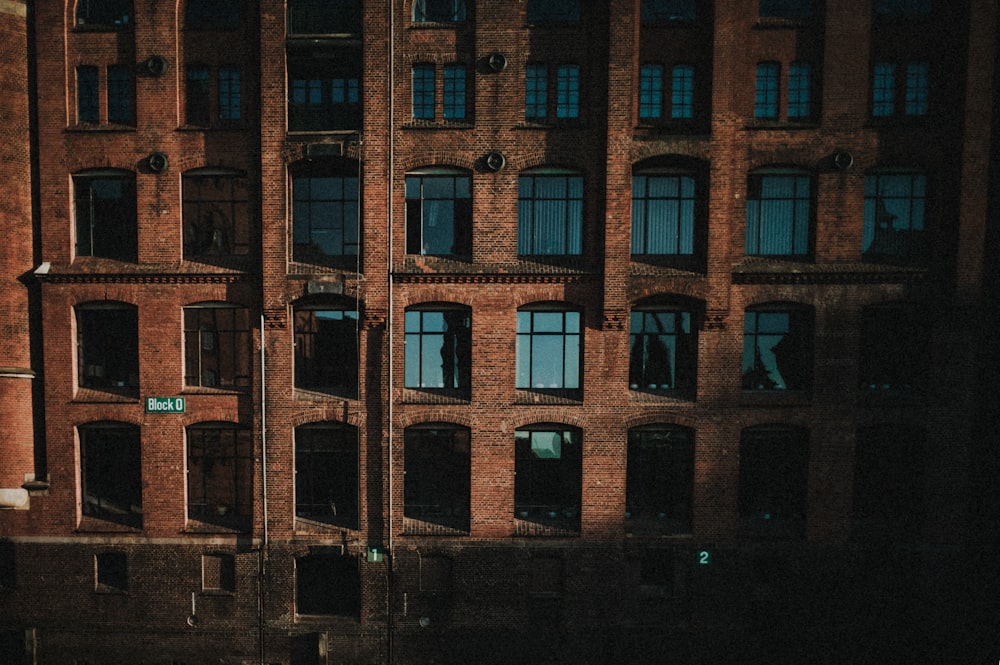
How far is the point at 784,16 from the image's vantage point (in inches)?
523

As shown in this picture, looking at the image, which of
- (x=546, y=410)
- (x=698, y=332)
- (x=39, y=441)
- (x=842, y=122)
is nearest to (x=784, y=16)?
(x=842, y=122)

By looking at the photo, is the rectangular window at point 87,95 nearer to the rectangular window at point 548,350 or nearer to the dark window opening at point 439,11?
the dark window opening at point 439,11

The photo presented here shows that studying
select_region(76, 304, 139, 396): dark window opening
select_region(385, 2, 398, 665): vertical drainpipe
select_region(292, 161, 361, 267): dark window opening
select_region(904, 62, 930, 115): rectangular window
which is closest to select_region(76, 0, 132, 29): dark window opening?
select_region(292, 161, 361, 267): dark window opening

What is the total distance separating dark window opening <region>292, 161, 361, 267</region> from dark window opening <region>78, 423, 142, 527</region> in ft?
22.9

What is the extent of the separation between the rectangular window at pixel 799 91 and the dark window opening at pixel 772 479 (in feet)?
27.1

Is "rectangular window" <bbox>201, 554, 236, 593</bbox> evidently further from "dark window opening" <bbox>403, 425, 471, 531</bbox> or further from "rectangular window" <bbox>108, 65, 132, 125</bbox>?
"rectangular window" <bbox>108, 65, 132, 125</bbox>

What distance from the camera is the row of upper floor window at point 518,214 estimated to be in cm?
1340

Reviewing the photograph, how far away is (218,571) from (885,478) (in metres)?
18.1

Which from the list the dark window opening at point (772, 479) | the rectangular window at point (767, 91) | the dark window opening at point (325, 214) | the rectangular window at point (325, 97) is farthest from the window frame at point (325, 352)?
the rectangular window at point (767, 91)

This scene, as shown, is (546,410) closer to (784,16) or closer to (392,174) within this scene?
(392,174)

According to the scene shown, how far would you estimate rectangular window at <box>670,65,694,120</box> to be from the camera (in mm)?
13258

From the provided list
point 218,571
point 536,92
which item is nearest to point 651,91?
point 536,92

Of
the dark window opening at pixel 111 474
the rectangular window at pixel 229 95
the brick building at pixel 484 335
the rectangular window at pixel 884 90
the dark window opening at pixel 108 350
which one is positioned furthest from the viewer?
the dark window opening at pixel 111 474

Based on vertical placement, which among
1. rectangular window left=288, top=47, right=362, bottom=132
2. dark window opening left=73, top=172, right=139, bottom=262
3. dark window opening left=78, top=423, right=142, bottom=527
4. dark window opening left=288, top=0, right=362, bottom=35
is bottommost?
dark window opening left=78, top=423, right=142, bottom=527
